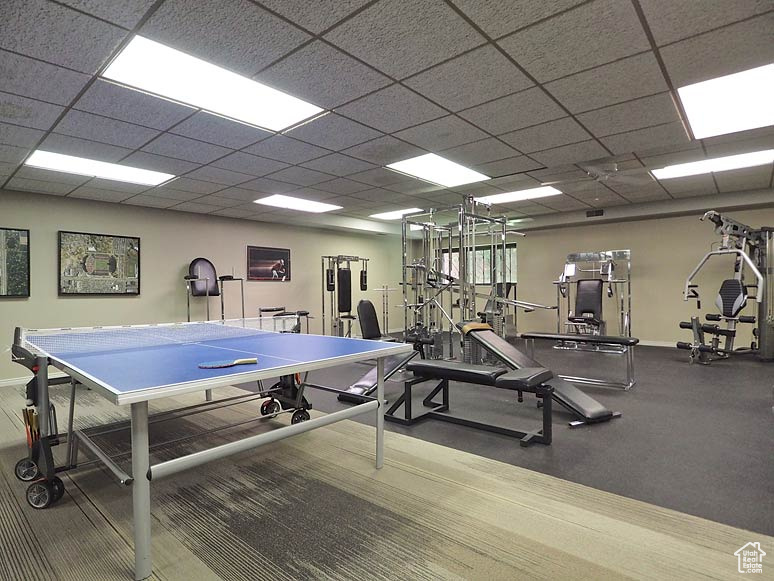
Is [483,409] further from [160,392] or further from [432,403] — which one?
[160,392]

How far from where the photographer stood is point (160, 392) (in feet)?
4.59

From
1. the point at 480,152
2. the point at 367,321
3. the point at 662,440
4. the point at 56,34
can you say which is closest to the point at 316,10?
the point at 56,34

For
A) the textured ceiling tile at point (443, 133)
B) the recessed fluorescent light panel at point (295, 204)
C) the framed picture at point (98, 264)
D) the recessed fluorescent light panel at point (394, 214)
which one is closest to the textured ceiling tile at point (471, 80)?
the textured ceiling tile at point (443, 133)

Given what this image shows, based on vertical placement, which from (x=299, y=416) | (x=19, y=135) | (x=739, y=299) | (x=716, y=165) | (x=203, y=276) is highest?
(x=716, y=165)

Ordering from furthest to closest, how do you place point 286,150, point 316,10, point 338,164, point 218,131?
point 338,164, point 286,150, point 218,131, point 316,10

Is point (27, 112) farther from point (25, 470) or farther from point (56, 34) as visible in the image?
point (25, 470)

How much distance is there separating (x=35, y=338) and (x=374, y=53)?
3.09 m

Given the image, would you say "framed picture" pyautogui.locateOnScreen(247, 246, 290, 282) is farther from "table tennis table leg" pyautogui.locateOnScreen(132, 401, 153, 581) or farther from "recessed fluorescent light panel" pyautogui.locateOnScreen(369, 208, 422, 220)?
"table tennis table leg" pyautogui.locateOnScreen(132, 401, 153, 581)

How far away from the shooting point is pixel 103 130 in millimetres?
3266

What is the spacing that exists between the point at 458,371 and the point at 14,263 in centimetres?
549

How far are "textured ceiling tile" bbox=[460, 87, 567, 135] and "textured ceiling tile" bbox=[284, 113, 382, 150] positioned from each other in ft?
2.81

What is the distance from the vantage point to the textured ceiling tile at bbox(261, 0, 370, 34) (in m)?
1.86

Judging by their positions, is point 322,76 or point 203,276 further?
point 203,276
